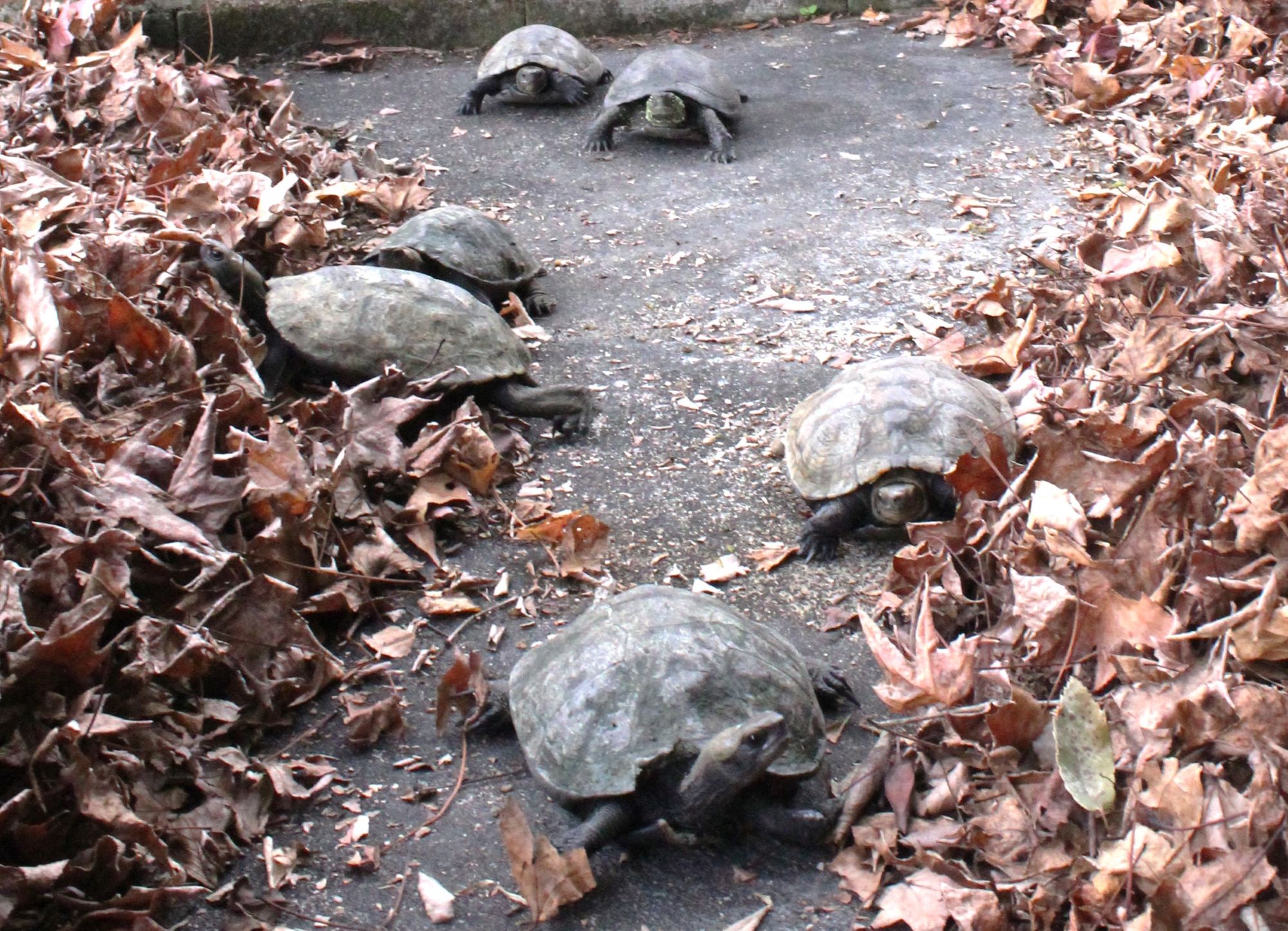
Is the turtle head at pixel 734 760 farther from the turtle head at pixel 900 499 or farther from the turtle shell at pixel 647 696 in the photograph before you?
the turtle head at pixel 900 499

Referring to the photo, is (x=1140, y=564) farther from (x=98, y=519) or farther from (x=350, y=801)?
(x=98, y=519)

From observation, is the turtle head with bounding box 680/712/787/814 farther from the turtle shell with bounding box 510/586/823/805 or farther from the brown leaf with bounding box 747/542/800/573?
the brown leaf with bounding box 747/542/800/573

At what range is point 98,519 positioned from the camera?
3.10 metres

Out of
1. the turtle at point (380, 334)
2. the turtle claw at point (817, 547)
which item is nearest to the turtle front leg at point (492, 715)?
the turtle claw at point (817, 547)

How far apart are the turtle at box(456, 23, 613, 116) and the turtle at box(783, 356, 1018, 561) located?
4822mm

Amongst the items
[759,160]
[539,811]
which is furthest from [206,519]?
[759,160]

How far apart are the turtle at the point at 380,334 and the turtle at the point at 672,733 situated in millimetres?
1750

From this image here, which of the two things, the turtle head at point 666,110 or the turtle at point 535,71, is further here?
the turtle at point 535,71

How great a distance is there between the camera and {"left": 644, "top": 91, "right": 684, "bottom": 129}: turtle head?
729cm

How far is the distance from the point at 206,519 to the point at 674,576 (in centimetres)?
136

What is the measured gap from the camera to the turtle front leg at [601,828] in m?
2.62

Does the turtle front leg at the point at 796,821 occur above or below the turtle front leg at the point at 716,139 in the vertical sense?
below

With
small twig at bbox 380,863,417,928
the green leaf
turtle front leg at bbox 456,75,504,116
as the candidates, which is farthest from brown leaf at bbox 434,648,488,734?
turtle front leg at bbox 456,75,504,116

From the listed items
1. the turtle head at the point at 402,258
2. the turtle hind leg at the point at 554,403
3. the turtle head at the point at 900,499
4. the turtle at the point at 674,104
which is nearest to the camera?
the turtle head at the point at 900,499
